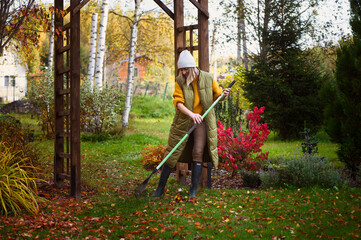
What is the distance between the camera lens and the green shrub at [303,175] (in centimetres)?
619

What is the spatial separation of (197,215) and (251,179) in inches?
81.1

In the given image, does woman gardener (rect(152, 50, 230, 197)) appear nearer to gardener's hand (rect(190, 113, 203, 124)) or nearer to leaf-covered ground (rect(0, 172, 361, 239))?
gardener's hand (rect(190, 113, 203, 124))

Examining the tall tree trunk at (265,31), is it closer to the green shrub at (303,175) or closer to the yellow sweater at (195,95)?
the green shrub at (303,175)

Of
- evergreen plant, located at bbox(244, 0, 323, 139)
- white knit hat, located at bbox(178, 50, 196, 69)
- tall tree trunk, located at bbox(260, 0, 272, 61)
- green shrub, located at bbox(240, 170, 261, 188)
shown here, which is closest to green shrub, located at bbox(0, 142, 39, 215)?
white knit hat, located at bbox(178, 50, 196, 69)

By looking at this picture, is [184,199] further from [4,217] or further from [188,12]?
[188,12]

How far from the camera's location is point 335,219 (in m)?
4.59

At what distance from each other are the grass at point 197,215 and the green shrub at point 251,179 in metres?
0.40

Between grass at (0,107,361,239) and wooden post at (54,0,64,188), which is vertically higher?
wooden post at (54,0,64,188)

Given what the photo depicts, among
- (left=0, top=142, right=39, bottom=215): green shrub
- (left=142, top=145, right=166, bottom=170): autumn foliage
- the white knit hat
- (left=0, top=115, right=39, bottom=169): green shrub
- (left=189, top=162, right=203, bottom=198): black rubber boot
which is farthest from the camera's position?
(left=142, top=145, right=166, bottom=170): autumn foliage

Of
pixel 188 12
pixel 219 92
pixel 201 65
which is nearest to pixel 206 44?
pixel 201 65

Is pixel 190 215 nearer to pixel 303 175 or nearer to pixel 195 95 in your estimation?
pixel 195 95

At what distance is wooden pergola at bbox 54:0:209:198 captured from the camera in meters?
5.57

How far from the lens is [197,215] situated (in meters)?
4.87

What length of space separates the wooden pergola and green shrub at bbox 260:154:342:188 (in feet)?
6.70
